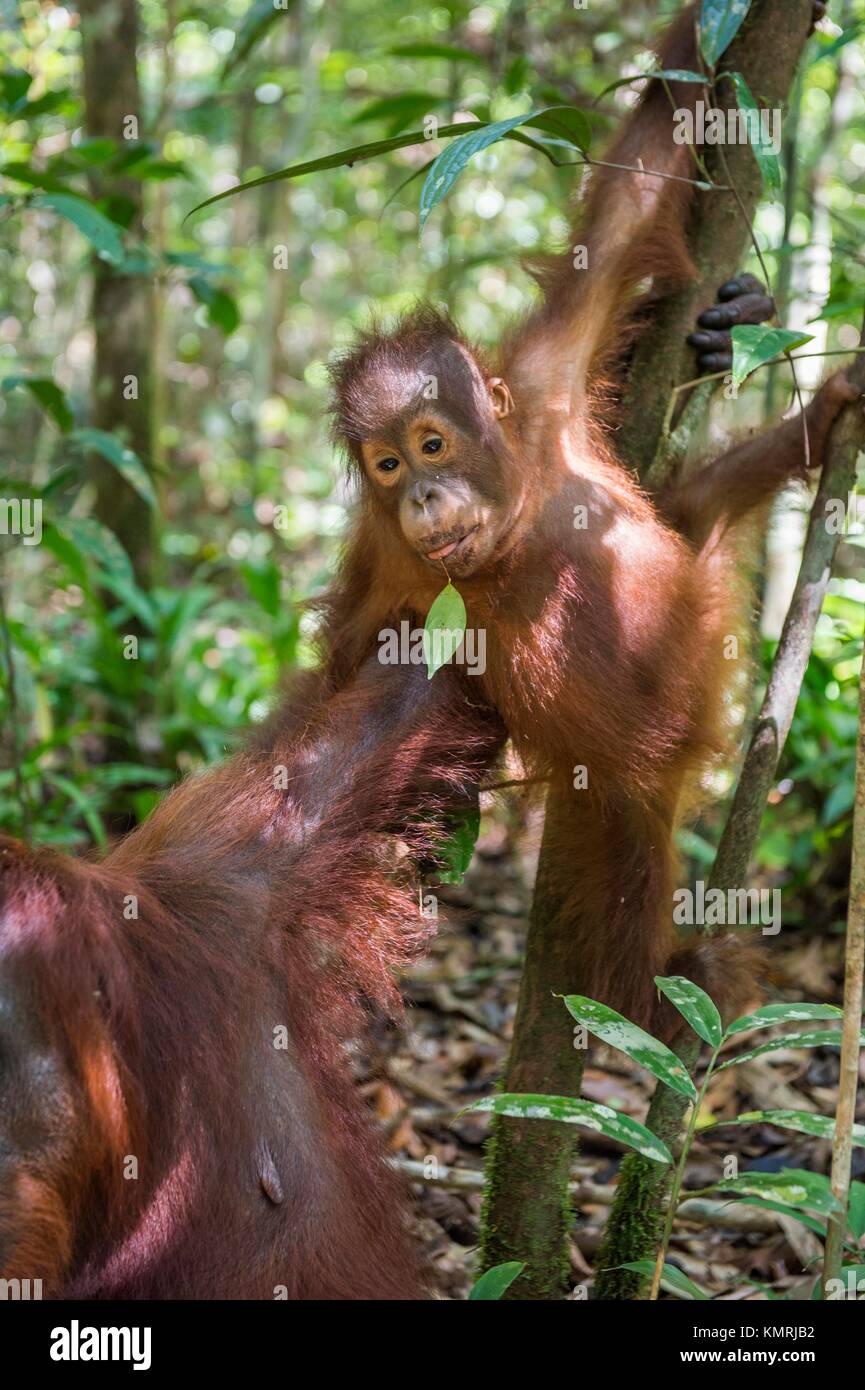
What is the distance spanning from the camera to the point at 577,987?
314 centimetres

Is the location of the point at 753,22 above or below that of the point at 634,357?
above

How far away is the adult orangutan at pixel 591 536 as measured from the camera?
303cm

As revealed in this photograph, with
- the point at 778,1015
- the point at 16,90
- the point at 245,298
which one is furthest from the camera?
the point at 245,298

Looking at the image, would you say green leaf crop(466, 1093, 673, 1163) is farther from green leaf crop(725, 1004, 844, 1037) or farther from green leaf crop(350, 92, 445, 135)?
green leaf crop(350, 92, 445, 135)

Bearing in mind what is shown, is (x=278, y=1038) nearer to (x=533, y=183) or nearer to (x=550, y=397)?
(x=550, y=397)

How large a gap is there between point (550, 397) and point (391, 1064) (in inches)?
88.6

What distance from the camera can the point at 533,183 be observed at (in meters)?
8.45

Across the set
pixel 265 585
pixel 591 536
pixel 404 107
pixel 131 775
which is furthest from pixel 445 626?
pixel 265 585

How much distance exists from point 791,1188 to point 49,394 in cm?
333

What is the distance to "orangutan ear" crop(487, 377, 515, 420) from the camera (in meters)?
3.19

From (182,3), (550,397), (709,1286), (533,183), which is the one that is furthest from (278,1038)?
(182,3)

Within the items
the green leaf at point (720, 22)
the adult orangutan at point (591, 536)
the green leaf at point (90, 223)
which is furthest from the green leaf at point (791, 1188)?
the green leaf at point (90, 223)

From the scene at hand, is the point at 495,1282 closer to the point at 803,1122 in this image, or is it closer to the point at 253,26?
the point at 803,1122

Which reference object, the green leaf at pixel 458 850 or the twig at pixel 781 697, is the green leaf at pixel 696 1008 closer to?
the twig at pixel 781 697
